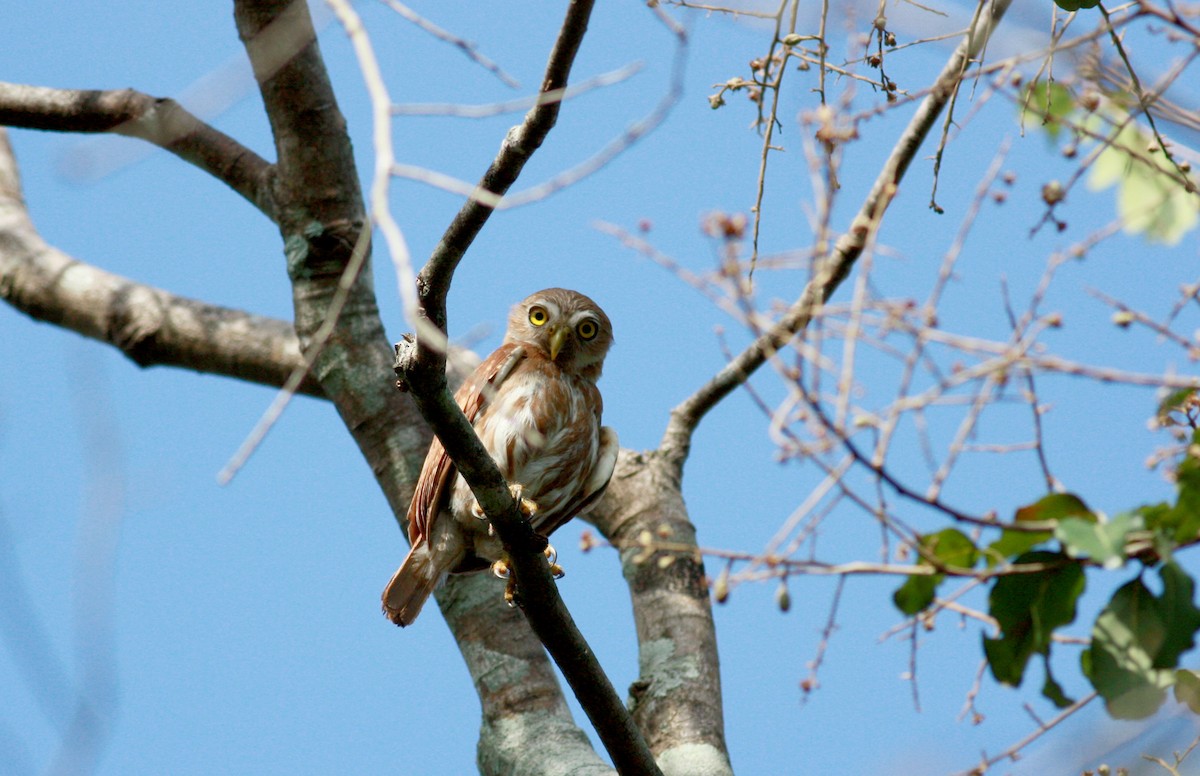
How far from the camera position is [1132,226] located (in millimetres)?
3885

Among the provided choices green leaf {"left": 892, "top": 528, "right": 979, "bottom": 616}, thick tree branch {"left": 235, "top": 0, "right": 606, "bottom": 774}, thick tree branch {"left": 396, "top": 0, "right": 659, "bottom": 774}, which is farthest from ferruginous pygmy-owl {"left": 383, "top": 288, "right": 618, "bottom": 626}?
green leaf {"left": 892, "top": 528, "right": 979, "bottom": 616}

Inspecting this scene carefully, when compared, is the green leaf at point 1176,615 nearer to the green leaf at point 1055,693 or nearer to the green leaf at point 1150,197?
the green leaf at point 1055,693

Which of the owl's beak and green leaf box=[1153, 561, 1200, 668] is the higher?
the owl's beak

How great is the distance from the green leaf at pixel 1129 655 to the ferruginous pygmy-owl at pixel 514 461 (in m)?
2.62

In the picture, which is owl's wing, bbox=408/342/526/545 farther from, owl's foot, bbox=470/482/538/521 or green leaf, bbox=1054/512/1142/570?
green leaf, bbox=1054/512/1142/570

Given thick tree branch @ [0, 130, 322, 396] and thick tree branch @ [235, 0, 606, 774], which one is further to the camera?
thick tree branch @ [0, 130, 322, 396]

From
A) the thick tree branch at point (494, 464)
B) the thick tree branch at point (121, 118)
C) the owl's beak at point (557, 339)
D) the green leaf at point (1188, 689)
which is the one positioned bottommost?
the green leaf at point (1188, 689)

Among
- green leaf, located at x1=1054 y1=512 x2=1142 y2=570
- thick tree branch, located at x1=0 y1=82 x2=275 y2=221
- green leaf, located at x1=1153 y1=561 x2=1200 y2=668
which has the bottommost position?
green leaf, located at x1=1153 y1=561 x2=1200 y2=668

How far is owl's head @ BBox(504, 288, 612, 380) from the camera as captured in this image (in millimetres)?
5637

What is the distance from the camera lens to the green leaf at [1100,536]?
1995 millimetres

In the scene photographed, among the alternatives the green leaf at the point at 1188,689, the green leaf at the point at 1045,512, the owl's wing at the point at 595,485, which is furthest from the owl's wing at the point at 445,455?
the green leaf at the point at 1188,689

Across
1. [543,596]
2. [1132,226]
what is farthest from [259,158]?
[1132,226]

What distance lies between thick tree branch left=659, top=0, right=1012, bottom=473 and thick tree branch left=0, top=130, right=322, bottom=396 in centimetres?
186

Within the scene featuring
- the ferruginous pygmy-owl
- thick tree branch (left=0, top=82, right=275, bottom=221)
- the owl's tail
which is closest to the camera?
the ferruginous pygmy-owl
